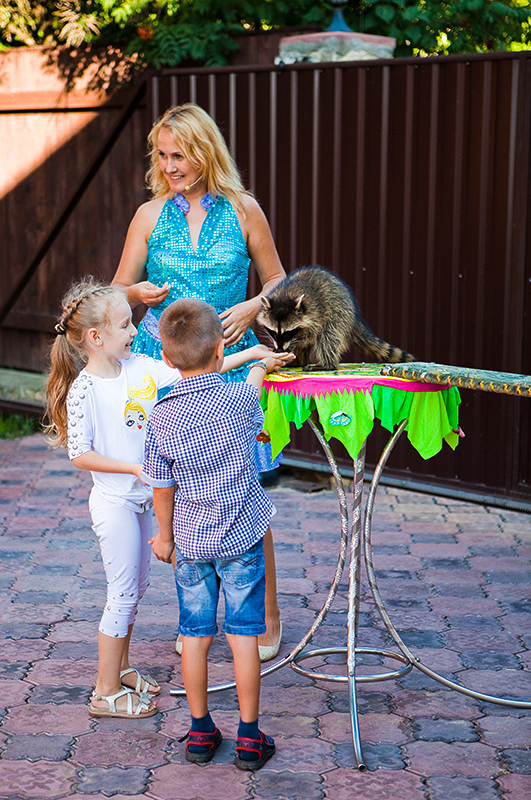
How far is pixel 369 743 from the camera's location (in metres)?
2.92

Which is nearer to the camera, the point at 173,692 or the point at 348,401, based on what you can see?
the point at 348,401

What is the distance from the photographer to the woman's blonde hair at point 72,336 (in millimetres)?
2947

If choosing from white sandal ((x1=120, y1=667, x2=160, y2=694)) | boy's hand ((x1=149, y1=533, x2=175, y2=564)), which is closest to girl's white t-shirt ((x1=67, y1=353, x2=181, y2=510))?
boy's hand ((x1=149, y1=533, x2=175, y2=564))

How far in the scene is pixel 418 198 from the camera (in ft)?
18.1

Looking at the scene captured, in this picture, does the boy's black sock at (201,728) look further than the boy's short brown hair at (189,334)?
Yes

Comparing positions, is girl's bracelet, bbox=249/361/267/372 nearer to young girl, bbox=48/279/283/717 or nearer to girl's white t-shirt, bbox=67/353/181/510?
young girl, bbox=48/279/283/717

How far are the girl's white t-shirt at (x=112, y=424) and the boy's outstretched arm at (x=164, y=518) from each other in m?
0.23

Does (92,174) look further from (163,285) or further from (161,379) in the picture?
(161,379)

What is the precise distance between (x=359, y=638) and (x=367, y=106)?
3345 millimetres

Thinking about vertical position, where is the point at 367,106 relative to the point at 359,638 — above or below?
above

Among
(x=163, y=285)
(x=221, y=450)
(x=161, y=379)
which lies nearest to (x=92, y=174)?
(x=163, y=285)

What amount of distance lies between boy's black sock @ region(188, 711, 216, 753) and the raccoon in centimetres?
125

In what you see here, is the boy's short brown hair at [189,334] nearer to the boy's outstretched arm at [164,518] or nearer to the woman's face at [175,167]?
the boy's outstretched arm at [164,518]

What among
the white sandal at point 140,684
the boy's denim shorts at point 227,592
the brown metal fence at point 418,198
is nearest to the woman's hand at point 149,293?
the boy's denim shorts at point 227,592
